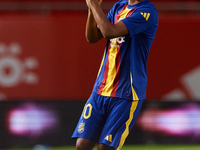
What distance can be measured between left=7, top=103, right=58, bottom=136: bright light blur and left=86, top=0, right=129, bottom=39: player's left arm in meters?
3.55

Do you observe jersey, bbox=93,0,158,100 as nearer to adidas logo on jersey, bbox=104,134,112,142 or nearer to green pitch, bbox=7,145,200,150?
adidas logo on jersey, bbox=104,134,112,142

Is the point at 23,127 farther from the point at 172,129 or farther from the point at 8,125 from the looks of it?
the point at 172,129

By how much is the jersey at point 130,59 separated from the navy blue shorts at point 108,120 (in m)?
0.06

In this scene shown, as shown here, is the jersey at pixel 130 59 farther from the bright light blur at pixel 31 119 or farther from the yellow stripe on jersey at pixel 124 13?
the bright light blur at pixel 31 119

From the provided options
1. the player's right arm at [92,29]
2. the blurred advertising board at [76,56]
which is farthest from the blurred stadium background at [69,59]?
the player's right arm at [92,29]

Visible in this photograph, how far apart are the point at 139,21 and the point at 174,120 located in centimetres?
382

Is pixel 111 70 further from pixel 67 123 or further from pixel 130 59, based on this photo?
pixel 67 123

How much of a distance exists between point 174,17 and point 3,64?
3067 mm

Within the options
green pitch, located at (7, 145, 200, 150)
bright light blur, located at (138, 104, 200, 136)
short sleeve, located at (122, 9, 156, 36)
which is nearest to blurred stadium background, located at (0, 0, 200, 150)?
bright light blur, located at (138, 104, 200, 136)

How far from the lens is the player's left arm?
114 inches

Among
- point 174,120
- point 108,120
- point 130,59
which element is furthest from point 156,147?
point 130,59

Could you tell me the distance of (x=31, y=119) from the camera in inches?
250

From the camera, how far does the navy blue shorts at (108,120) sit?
3.09m

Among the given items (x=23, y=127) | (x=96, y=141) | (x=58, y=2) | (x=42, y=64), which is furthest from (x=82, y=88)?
(x=96, y=141)
